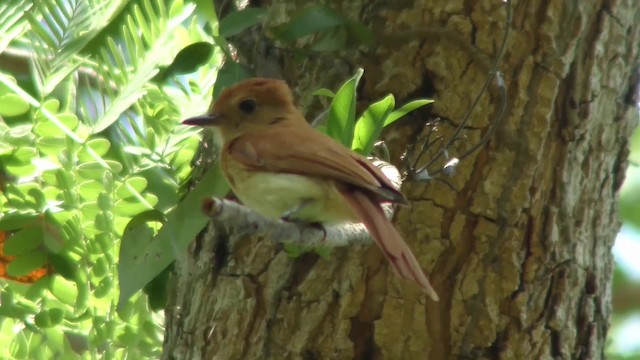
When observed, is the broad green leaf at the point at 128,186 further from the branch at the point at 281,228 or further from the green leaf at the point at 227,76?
the branch at the point at 281,228

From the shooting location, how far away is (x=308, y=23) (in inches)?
102

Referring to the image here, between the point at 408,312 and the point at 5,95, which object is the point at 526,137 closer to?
the point at 408,312

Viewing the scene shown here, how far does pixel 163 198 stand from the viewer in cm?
263

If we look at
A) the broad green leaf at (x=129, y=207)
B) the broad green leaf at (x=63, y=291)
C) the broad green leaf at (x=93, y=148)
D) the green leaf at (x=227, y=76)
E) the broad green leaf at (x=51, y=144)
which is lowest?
the broad green leaf at (x=63, y=291)

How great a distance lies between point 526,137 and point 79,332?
130cm

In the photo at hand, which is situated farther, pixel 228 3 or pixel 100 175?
pixel 228 3

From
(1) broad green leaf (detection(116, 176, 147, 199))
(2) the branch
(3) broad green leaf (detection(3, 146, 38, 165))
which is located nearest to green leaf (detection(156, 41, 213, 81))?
(1) broad green leaf (detection(116, 176, 147, 199))

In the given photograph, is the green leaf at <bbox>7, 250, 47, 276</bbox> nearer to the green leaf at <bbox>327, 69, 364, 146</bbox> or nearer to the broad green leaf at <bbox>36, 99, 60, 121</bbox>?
the broad green leaf at <bbox>36, 99, 60, 121</bbox>

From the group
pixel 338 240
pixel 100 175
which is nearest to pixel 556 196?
pixel 338 240

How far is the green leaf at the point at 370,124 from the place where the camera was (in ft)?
6.97

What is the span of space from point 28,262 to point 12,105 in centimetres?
40

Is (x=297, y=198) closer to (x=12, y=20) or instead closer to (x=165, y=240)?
(x=165, y=240)

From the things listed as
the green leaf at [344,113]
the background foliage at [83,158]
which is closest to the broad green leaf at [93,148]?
the background foliage at [83,158]

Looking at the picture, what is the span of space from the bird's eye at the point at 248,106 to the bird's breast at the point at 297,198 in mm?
379
